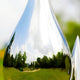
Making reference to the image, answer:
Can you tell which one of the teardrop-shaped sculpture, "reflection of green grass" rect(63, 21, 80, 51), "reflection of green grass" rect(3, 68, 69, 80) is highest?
"reflection of green grass" rect(63, 21, 80, 51)

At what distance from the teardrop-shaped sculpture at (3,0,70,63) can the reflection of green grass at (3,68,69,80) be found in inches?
2.3

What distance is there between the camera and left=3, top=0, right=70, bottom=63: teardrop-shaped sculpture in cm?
95

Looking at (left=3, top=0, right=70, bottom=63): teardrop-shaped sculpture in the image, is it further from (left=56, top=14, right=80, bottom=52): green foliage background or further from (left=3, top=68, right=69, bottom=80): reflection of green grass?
(left=56, top=14, right=80, bottom=52): green foliage background

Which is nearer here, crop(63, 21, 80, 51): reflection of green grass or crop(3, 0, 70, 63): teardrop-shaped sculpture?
crop(3, 0, 70, 63): teardrop-shaped sculpture

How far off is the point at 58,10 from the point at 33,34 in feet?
4.02

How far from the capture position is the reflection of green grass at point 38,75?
944 millimetres

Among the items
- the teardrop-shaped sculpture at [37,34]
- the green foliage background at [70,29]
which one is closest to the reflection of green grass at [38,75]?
the teardrop-shaped sculpture at [37,34]

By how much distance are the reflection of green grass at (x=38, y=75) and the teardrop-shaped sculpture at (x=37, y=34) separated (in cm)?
6

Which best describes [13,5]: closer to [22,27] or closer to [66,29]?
[66,29]

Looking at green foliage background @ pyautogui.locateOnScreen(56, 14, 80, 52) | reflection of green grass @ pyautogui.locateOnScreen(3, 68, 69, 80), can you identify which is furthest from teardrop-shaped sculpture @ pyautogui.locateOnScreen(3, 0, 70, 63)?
green foliage background @ pyautogui.locateOnScreen(56, 14, 80, 52)

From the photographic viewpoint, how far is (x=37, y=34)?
957 millimetres

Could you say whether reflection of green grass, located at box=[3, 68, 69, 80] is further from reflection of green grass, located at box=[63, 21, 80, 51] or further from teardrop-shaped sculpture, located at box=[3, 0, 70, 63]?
reflection of green grass, located at box=[63, 21, 80, 51]

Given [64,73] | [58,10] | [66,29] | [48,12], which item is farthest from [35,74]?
[58,10]

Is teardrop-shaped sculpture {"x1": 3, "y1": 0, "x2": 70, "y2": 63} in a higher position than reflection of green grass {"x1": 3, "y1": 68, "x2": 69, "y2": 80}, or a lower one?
higher
